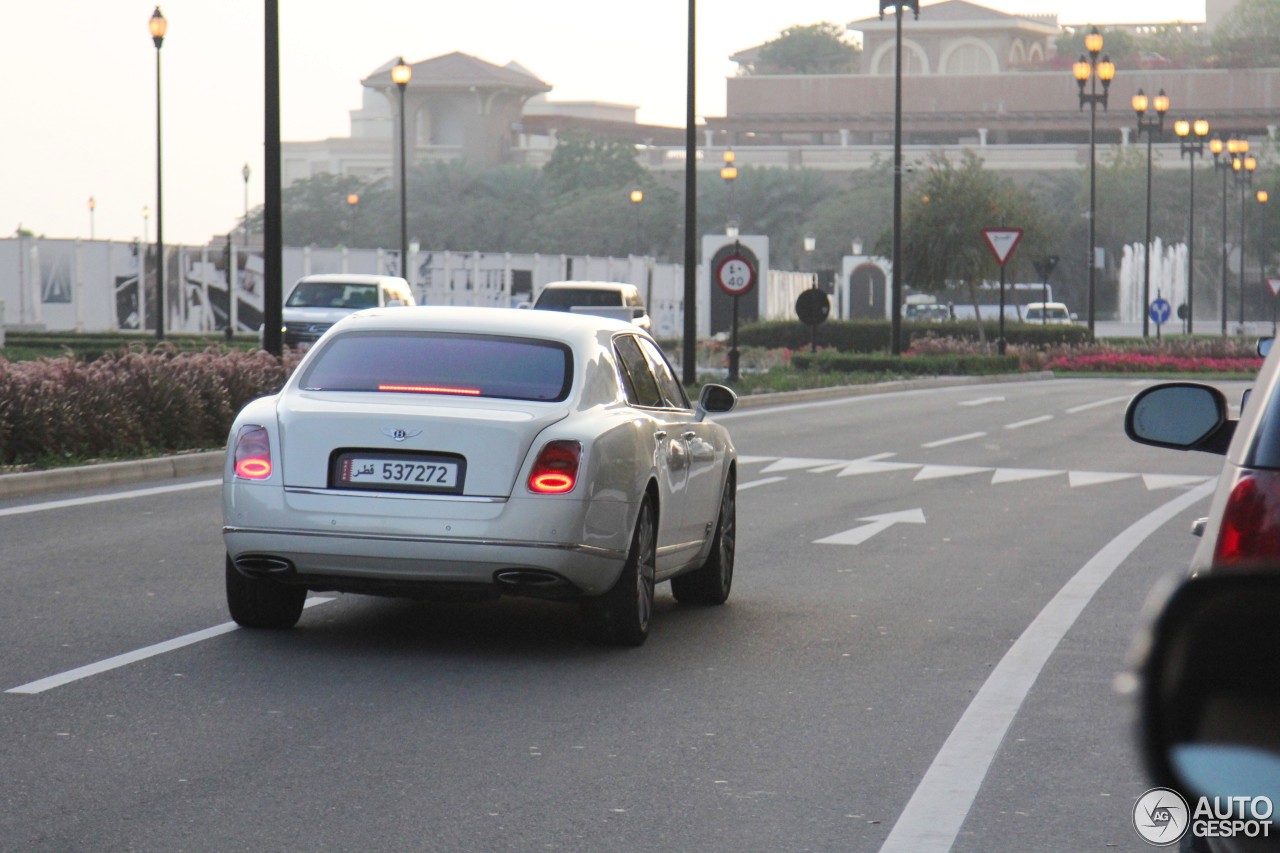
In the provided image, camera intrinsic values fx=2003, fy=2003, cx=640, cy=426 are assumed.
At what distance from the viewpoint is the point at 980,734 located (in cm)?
698

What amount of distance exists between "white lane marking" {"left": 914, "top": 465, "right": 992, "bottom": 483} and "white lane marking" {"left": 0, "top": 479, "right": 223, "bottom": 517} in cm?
659

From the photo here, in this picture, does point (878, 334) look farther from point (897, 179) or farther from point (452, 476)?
point (452, 476)

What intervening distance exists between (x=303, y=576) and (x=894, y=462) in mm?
13134

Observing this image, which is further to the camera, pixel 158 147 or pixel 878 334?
pixel 878 334

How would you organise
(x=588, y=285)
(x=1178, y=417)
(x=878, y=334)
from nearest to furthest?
(x=1178, y=417) < (x=588, y=285) < (x=878, y=334)

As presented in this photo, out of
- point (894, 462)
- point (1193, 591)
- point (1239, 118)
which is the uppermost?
point (1239, 118)

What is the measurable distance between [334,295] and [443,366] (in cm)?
2786

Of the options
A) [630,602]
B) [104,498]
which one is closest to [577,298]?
[104,498]

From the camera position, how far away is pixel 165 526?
13.5 metres

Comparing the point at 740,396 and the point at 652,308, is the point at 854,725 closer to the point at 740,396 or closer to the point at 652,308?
the point at 740,396

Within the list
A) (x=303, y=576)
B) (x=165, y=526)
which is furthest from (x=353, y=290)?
(x=303, y=576)

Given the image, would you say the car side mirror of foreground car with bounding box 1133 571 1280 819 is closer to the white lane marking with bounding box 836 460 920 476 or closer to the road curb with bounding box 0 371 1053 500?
the road curb with bounding box 0 371 1053 500

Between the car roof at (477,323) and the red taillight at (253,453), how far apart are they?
0.95 meters

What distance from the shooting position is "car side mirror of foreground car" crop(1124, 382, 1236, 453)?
4.36 m
